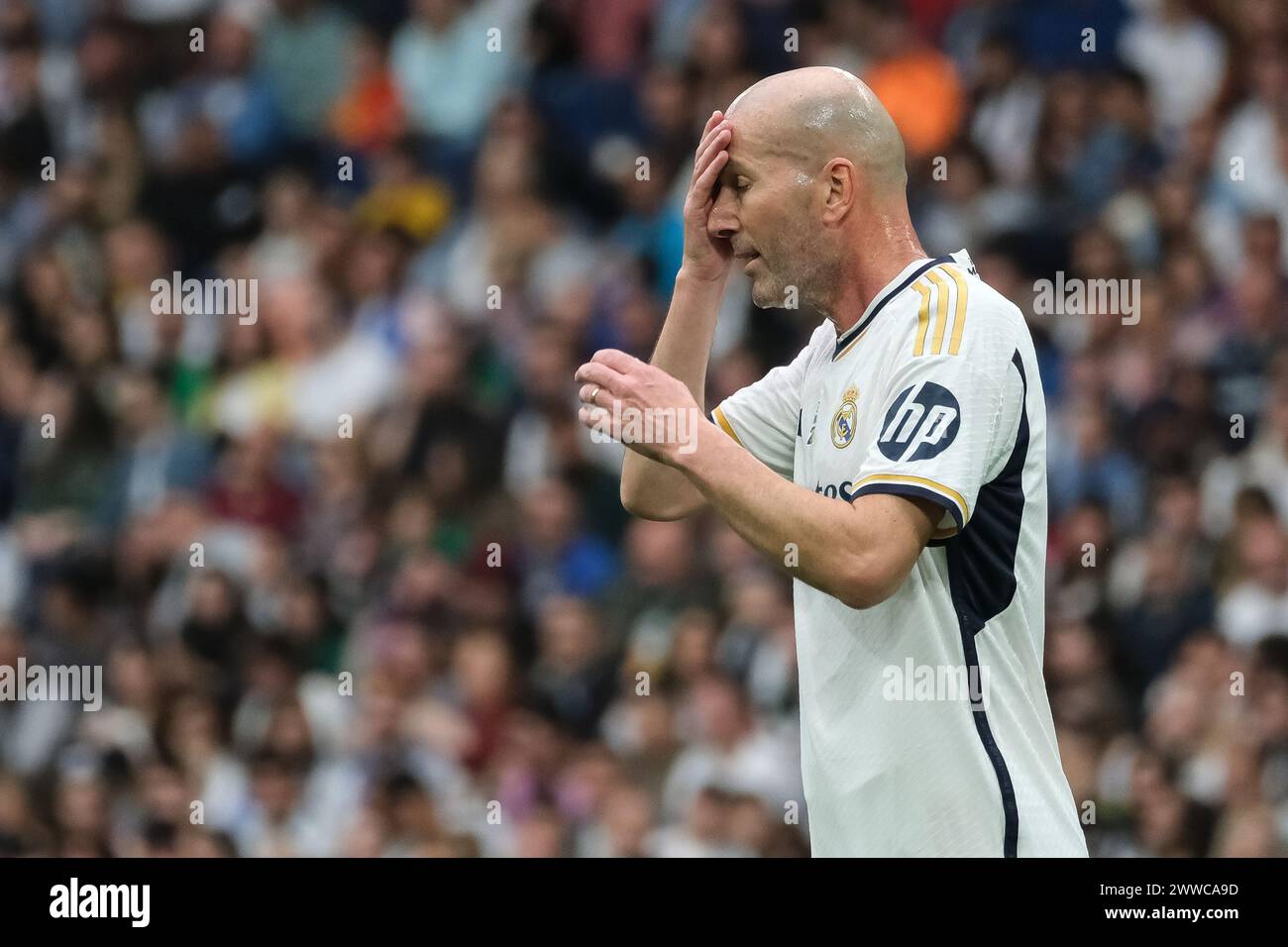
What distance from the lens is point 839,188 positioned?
308cm

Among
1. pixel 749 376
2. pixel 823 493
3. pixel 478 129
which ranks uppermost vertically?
pixel 478 129

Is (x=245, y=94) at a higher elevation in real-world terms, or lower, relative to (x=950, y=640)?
higher

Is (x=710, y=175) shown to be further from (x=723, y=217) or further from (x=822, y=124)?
(x=822, y=124)

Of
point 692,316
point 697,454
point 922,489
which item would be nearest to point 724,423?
point 692,316

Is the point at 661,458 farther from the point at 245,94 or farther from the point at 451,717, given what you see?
the point at 245,94

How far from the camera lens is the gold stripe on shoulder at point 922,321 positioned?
2.88 meters

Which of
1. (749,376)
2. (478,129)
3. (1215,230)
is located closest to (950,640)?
(749,376)

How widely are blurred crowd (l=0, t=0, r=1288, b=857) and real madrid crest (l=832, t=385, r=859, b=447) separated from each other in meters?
3.01

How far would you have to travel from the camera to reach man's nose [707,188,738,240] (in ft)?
10.5

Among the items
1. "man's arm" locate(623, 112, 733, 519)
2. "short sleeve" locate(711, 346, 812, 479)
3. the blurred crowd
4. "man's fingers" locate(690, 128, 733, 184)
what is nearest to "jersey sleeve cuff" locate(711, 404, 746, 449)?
"short sleeve" locate(711, 346, 812, 479)

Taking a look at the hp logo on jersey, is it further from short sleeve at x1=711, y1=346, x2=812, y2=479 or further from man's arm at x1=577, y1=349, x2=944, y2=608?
short sleeve at x1=711, y1=346, x2=812, y2=479

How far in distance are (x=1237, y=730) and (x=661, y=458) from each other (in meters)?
3.94

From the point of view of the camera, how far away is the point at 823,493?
121 inches

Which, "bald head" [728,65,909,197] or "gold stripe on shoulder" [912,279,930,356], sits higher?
"bald head" [728,65,909,197]
